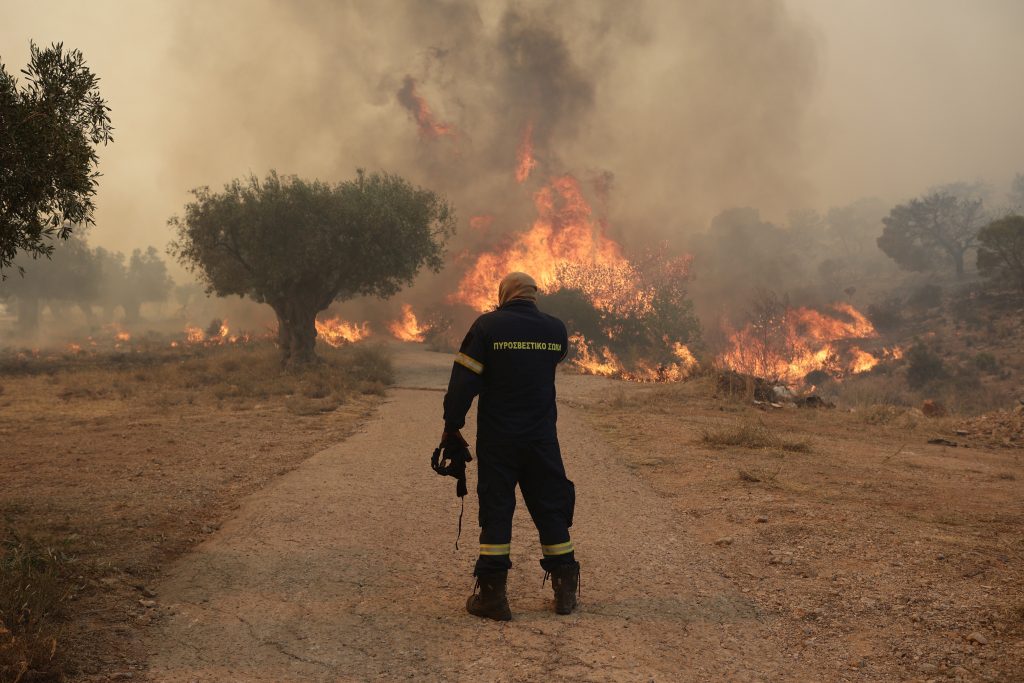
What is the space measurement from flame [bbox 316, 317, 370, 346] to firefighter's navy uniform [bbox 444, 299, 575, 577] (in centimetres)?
4024

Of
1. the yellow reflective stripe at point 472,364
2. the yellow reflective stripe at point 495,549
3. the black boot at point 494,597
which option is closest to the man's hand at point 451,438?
the yellow reflective stripe at point 472,364

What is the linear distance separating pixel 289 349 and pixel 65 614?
79.0ft

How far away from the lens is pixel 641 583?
5961 millimetres

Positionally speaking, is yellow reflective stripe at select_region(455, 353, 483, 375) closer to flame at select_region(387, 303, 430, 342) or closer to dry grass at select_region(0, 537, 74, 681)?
dry grass at select_region(0, 537, 74, 681)

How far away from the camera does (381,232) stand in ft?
84.8

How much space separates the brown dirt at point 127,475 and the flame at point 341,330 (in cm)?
2409

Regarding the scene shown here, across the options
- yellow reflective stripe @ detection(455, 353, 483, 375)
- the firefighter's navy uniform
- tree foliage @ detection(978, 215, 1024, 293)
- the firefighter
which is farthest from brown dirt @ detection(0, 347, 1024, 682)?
tree foliage @ detection(978, 215, 1024, 293)

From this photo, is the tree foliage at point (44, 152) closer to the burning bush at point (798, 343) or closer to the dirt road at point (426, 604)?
the dirt road at point (426, 604)

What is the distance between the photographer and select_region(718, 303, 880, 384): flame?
44281 millimetres

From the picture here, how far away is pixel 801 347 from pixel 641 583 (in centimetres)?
4534

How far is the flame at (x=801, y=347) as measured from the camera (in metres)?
44.3

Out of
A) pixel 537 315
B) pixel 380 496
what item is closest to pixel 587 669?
pixel 537 315

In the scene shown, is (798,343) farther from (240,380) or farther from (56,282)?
(56,282)

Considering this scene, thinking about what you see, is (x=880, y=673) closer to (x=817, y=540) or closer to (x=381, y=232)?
(x=817, y=540)
